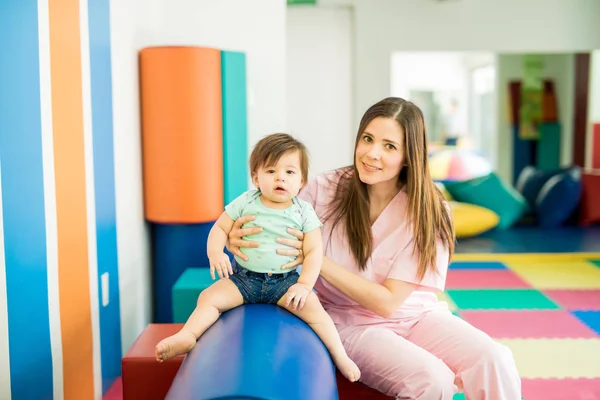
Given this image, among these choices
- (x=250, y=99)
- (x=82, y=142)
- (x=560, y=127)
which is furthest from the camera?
(x=560, y=127)

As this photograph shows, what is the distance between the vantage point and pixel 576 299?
4.16 meters

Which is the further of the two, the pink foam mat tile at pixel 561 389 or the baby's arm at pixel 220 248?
the pink foam mat tile at pixel 561 389

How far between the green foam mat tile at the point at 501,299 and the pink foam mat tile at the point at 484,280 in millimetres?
112

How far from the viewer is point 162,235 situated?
3.38 meters

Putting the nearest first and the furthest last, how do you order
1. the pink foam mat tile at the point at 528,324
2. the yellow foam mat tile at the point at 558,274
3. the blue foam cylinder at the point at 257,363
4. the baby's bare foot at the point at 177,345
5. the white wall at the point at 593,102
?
the blue foam cylinder at the point at 257,363
the baby's bare foot at the point at 177,345
the pink foam mat tile at the point at 528,324
the yellow foam mat tile at the point at 558,274
the white wall at the point at 593,102

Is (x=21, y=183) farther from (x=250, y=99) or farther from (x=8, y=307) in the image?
(x=250, y=99)

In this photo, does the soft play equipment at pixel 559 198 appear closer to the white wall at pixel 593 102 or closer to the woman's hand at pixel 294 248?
the white wall at pixel 593 102

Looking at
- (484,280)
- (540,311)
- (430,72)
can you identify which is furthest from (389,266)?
(430,72)

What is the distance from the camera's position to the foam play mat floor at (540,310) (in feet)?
9.56

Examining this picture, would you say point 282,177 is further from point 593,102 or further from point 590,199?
point 593,102

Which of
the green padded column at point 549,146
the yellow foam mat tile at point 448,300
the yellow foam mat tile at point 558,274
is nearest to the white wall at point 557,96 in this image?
the green padded column at point 549,146

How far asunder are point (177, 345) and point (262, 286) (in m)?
0.34

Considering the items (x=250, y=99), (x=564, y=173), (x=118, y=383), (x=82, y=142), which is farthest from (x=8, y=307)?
(x=564, y=173)

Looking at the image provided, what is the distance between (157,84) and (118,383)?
1418 mm
